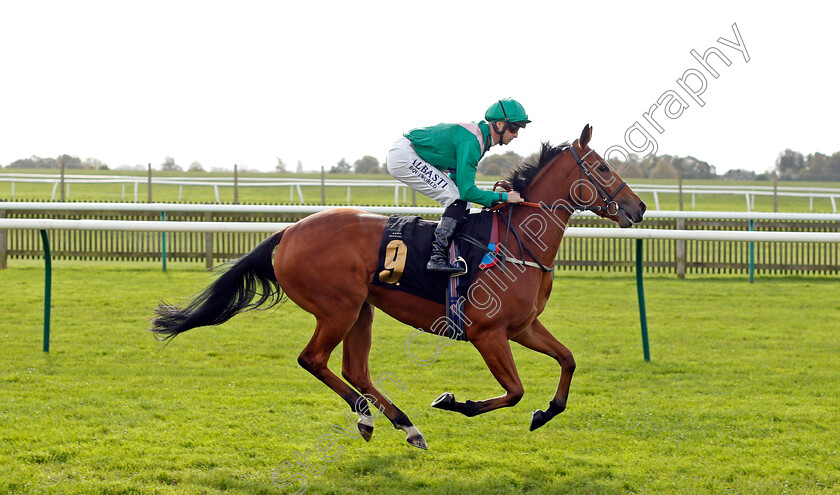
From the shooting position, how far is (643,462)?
3.99 metres

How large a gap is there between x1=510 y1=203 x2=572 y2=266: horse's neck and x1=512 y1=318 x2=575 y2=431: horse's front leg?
15.4 inches

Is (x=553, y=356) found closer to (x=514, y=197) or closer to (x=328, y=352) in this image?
(x=514, y=197)

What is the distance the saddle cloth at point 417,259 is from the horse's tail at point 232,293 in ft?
2.49

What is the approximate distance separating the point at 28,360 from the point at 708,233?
5447 mm

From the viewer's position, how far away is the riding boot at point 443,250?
4.02m

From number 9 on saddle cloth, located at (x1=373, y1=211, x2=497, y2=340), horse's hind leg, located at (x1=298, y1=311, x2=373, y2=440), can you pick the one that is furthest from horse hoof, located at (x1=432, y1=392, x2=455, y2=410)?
horse's hind leg, located at (x1=298, y1=311, x2=373, y2=440)

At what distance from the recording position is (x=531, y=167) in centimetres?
438

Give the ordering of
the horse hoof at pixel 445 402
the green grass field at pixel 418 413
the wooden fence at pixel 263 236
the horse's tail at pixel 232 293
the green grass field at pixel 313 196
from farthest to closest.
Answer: the green grass field at pixel 313 196
the wooden fence at pixel 263 236
the horse's tail at pixel 232 293
the horse hoof at pixel 445 402
the green grass field at pixel 418 413

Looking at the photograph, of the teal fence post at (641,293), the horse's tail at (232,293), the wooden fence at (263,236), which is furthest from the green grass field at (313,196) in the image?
the horse's tail at (232,293)

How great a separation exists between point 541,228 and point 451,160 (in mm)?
619

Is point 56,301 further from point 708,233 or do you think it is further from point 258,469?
point 708,233

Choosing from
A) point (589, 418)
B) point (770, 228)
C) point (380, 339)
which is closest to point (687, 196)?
point (770, 228)

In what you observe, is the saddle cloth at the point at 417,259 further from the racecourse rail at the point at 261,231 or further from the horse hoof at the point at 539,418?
the racecourse rail at the point at 261,231

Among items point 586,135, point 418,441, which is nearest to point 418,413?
point 418,441
